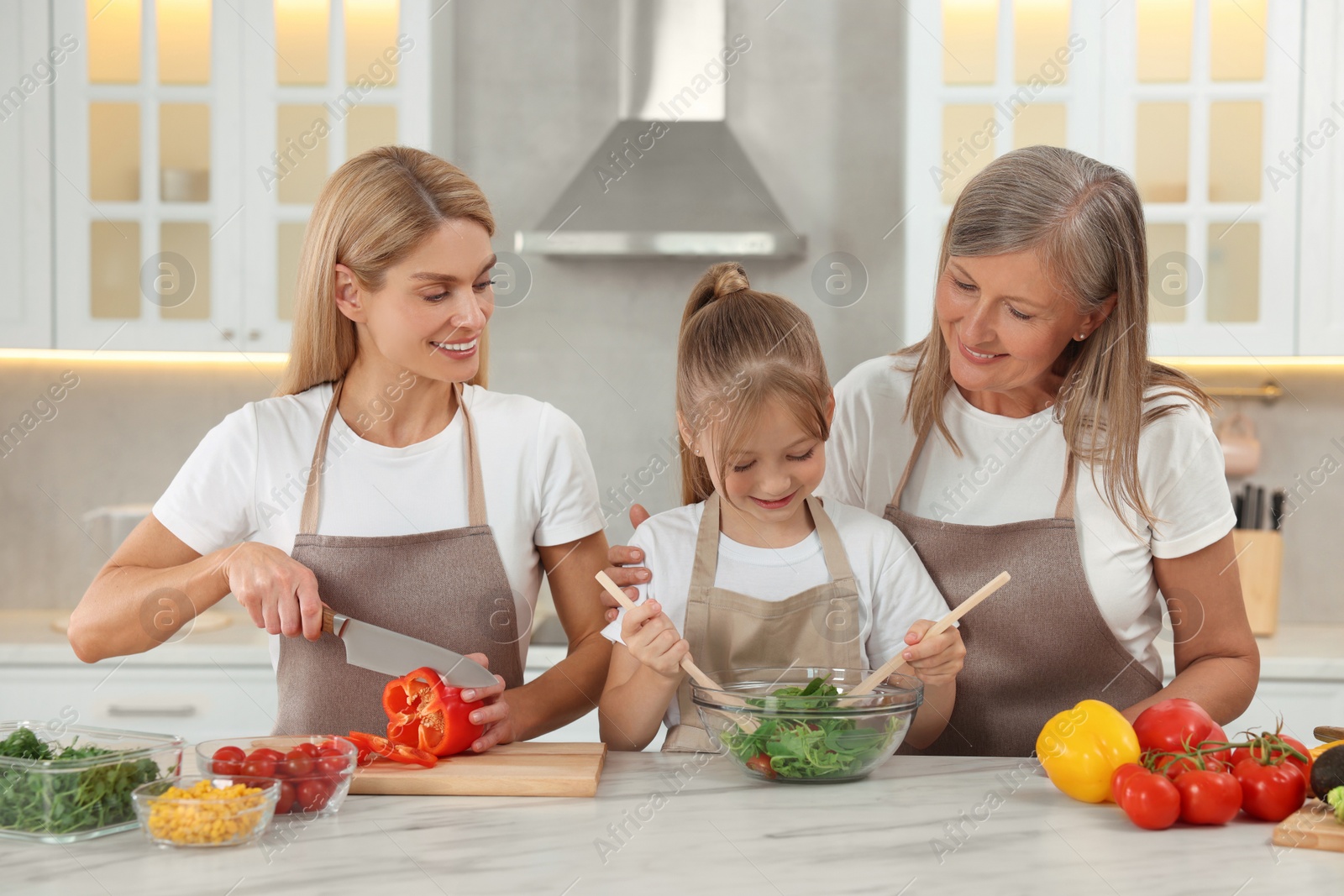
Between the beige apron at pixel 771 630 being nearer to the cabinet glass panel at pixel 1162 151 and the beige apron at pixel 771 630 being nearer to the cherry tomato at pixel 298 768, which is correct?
the cherry tomato at pixel 298 768

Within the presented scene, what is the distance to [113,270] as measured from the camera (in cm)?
272

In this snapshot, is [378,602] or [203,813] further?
[378,602]

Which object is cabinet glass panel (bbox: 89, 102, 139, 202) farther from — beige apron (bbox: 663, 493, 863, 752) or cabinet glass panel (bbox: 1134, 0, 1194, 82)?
cabinet glass panel (bbox: 1134, 0, 1194, 82)

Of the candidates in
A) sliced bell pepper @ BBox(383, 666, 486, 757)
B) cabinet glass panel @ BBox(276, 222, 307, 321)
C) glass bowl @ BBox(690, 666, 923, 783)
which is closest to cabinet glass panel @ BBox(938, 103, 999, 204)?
cabinet glass panel @ BBox(276, 222, 307, 321)

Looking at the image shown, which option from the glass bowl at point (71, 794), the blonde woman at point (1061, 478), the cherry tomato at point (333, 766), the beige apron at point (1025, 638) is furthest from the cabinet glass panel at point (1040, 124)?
the glass bowl at point (71, 794)

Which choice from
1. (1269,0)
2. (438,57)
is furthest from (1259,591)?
(438,57)

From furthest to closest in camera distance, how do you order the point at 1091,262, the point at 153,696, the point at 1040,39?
the point at 1040,39 < the point at 153,696 < the point at 1091,262

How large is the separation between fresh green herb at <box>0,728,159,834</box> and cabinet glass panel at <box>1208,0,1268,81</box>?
8.82 ft

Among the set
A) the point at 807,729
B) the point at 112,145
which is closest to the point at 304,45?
the point at 112,145

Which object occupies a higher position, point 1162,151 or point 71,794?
point 1162,151

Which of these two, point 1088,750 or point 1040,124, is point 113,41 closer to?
point 1040,124

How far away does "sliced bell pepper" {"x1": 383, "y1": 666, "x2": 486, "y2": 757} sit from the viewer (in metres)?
1.20

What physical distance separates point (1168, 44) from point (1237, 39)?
16cm

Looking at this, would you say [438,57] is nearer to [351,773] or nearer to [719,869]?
[351,773]
